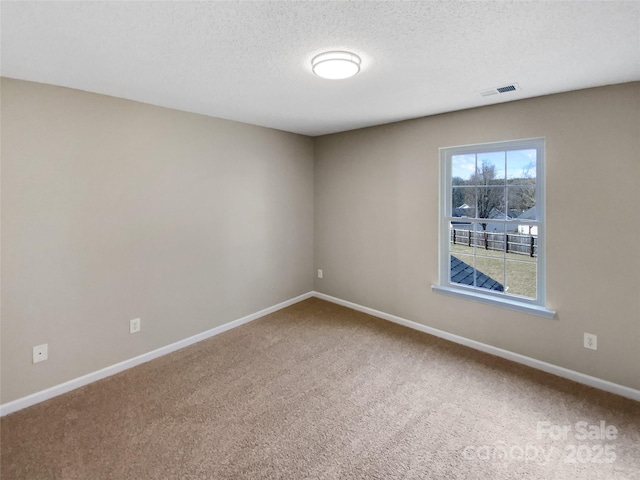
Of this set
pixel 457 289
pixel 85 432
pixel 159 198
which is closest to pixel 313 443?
pixel 85 432

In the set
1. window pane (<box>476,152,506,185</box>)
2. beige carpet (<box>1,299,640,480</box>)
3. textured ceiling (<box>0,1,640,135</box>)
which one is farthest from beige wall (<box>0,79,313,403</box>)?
window pane (<box>476,152,506,185</box>)

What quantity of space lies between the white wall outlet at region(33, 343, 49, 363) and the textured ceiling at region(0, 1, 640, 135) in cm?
191

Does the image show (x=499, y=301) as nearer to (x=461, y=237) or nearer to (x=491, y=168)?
(x=461, y=237)

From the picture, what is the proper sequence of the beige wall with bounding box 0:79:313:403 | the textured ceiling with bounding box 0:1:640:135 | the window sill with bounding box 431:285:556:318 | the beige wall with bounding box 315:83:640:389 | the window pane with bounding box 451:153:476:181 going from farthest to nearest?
the window pane with bounding box 451:153:476:181 < the window sill with bounding box 431:285:556:318 < the beige wall with bounding box 315:83:640:389 < the beige wall with bounding box 0:79:313:403 < the textured ceiling with bounding box 0:1:640:135

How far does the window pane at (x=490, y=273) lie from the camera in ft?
10.1

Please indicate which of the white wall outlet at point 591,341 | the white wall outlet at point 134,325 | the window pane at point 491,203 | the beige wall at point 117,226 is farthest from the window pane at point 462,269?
the white wall outlet at point 134,325

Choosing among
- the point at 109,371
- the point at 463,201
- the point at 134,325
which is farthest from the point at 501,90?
the point at 109,371

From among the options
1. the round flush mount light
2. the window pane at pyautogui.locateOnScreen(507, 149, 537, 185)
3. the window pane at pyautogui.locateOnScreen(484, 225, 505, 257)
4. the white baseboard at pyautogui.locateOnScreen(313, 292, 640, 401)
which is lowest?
the white baseboard at pyautogui.locateOnScreen(313, 292, 640, 401)

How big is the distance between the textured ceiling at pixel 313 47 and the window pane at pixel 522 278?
4.87ft

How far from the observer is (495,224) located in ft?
10.1

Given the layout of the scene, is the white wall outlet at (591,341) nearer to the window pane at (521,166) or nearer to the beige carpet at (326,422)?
the beige carpet at (326,422)

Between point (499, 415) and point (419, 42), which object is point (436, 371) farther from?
point (419, 42)

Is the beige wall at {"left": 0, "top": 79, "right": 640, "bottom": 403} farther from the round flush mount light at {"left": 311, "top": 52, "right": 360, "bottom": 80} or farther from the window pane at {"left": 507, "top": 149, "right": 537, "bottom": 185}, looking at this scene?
the round flush mount light at {"left": 311, "top": 52, "right": 360, "bottom": 80}

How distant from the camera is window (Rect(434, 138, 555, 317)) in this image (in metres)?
2.82
